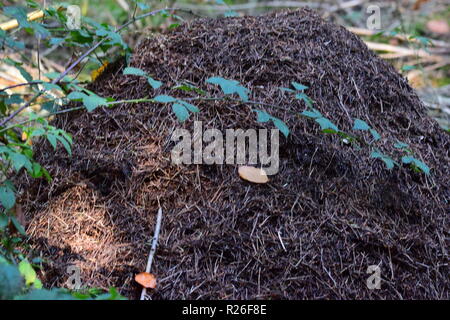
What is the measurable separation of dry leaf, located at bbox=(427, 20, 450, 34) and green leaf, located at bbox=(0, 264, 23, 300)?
6.24 metres

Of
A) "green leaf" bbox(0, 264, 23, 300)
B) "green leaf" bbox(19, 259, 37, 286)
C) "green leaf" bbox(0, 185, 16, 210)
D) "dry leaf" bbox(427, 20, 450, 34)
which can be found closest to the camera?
"green leaf" bbox(0, 264, 23, 300)

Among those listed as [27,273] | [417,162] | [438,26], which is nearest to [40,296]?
[27,273]

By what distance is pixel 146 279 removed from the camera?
2.06m

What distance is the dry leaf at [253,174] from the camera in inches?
91.4

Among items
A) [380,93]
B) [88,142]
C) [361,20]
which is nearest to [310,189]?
[380,93]

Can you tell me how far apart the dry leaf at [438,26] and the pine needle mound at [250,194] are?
3.96 m

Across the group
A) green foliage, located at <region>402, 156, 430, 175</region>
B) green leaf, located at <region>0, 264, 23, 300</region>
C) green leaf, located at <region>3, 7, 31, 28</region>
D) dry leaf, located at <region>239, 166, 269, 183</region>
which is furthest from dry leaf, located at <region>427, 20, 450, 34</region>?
green leaf, located at <region>0, 264, 23, 300</region>

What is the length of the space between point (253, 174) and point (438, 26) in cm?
521

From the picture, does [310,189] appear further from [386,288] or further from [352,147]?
[386,288]

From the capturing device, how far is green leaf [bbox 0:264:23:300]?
4.78 feet

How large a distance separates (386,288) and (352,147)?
2.51ft

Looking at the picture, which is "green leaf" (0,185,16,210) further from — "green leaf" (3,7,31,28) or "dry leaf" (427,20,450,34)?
"dry leaf" (427,20,450,34)

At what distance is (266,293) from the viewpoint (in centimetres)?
204

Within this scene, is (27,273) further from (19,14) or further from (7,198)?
(19,14)
